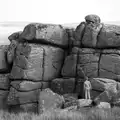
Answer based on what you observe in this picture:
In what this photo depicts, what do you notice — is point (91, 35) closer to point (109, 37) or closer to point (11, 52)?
point (109, 37)

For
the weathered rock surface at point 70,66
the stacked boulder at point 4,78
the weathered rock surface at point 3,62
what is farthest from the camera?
the weathered rock surface at point 3,62

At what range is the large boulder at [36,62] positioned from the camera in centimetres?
3166

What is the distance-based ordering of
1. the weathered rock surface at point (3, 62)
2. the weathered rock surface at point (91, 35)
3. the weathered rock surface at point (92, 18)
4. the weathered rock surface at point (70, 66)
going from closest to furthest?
the weathered rock surface at point (91, 35) → the weathered rock surface at point (70, 66) → the weathered rock surface at point (92, 18) → the weathered rock surface at point (3, 62)

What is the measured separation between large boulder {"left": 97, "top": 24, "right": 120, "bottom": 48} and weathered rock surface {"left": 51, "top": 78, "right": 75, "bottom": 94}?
17.7 feet

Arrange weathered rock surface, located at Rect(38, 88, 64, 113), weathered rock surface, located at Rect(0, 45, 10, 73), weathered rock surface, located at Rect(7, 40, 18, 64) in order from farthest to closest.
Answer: weathered rock surface, located at Rect(0, 45, 10, 73), weathered rock surface, located at Rect(7, 40, 18, 64), weathered rock surface, located at Rect(38, 88, 64, 113)

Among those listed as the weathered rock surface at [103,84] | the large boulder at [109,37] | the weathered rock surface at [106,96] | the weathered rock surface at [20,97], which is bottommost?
the weathered rock surface at [20,97]

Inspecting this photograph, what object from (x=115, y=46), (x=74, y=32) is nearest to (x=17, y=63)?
(x=74, y=32)

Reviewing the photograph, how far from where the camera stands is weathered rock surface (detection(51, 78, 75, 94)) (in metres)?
31.6

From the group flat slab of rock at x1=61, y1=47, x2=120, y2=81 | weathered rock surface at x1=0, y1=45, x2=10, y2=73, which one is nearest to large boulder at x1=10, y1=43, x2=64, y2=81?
flat slab of rock at x1=61, y1=47, x2=120, y2=81

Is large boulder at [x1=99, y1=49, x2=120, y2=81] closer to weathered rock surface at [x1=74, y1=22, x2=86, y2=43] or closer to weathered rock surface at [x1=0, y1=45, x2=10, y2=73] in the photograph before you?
weathered rock surface at [x1=74, y1=22, x2=86, y2=43]

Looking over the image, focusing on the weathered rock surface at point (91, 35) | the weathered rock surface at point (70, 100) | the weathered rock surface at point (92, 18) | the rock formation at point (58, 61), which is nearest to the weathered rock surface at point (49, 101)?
the weathered rock surface at point (70, 100)

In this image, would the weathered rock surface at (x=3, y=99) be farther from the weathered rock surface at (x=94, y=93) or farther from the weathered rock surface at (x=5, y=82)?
the weathered rock surface at (x=94, y=93)

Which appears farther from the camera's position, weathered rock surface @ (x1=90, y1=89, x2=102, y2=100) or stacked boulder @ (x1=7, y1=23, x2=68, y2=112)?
stacked boulder @ (x1=7, y1=23, x2=68, y2=112)

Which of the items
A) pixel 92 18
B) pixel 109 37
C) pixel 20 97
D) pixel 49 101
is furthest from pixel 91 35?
pixel 20 97
